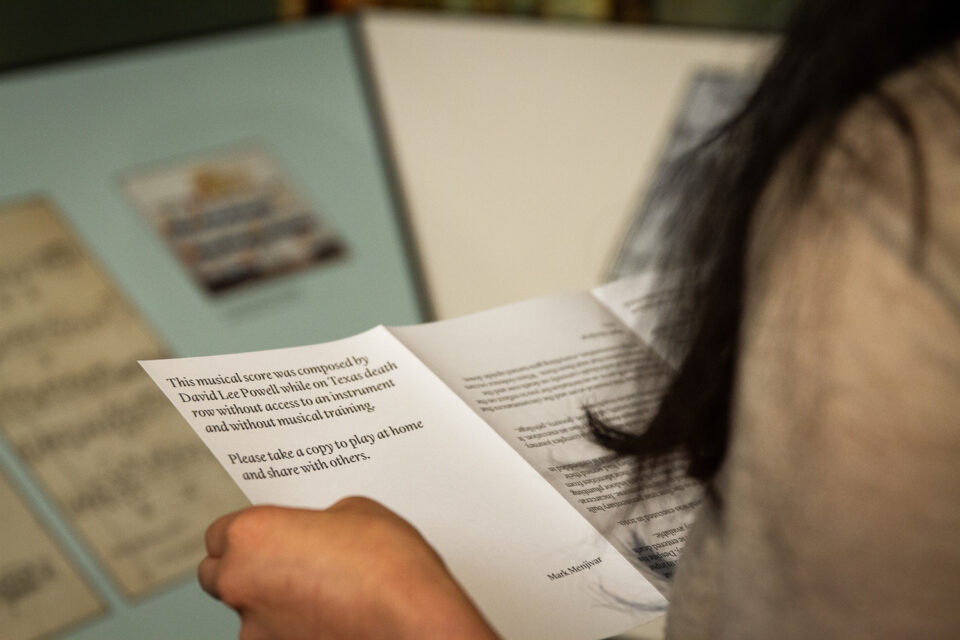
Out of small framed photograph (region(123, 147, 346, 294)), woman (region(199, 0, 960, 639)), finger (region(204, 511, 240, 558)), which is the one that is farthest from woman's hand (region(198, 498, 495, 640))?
small framed photograph (region(123, 147, 346, 294))

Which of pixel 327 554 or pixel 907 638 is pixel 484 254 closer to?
pixel 327 554

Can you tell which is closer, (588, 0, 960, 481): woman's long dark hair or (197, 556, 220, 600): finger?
(588, 0, 960, 481): woman's long dark hair

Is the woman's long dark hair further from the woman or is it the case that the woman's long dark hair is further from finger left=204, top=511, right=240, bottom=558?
finger left=204, top=511, right=240, bottom=558

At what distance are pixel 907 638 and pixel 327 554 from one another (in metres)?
0.27

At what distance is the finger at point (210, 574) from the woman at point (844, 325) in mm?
268

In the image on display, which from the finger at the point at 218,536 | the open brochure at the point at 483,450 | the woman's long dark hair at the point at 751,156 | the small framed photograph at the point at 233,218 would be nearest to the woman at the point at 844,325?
the woman's long dark hair at the point at 751,156

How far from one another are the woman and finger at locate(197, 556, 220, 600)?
0.88 ft

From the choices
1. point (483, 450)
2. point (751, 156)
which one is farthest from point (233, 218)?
point (751, 156)

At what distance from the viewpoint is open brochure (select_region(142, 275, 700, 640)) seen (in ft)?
1.65

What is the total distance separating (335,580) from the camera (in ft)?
1.47

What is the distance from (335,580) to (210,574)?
87 mm

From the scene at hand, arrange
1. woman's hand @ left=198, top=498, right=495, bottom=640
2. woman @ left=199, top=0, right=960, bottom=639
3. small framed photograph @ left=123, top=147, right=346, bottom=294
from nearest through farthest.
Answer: woman @ left=199, top=0, right=960, bottom=639, woman's hand @ left=198, top=498, right=495, bottom=640, small framed photograph @ left=123, top=147, right=346, bottom=294

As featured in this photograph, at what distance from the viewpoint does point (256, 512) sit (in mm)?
469

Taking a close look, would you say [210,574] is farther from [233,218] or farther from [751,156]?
[233,218]
